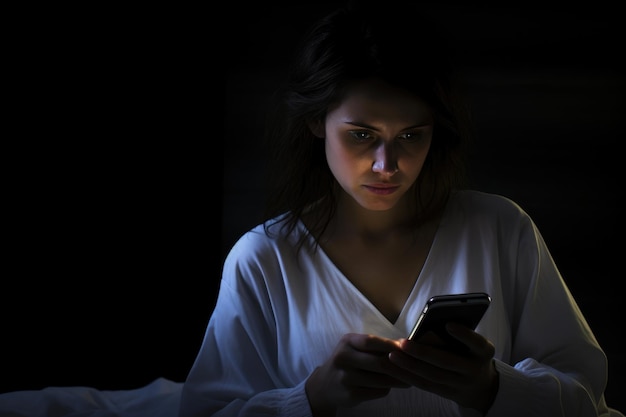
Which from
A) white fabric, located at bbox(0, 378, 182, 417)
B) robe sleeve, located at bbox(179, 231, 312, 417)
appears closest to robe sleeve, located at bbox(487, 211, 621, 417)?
robe sleeve, located at bbox(179, 231, 312, 417)

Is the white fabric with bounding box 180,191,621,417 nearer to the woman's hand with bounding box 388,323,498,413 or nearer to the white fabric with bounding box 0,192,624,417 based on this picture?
the white fabric with bounding box 0,192,624,417

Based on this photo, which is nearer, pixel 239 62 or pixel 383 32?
pixel 383 32

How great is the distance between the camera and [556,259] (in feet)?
7.02

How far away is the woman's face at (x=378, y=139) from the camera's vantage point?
1.40m

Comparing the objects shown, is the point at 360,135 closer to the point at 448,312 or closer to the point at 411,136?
the point at 411,136

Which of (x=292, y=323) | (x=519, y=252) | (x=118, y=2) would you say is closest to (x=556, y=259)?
(x=519, y=252)

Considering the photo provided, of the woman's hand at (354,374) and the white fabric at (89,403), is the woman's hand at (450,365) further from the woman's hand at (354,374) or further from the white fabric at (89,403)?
the white fabric at (89,403)

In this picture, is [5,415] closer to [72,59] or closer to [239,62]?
[72,59]

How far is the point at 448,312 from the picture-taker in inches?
46.0

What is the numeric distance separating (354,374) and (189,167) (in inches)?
38.7

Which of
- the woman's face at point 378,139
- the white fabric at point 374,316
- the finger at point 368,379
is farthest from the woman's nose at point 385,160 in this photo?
the finger at point 368,379

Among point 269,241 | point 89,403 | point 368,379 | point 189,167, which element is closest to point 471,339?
point 368,379

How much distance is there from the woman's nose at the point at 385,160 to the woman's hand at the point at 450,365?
0.31 m

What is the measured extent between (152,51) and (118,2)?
0.14m
